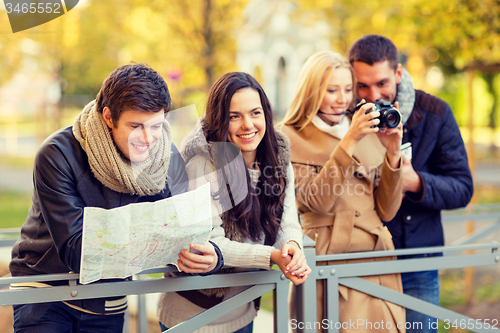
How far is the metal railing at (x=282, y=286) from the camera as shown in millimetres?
1844

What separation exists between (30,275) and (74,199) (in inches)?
16.4

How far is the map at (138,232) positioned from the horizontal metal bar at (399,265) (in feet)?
2.44

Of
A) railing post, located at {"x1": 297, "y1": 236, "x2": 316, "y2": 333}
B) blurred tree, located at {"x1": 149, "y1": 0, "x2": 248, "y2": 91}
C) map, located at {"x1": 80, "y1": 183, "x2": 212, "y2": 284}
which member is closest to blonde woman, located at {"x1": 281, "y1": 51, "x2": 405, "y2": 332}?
railing post, located at {"x1": 297, "y1": 236, "x2": 316, "y2": 333}

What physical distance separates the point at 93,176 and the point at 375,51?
1621 millimetres

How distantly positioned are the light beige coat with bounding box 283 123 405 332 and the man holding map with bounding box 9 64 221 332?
0.68 m

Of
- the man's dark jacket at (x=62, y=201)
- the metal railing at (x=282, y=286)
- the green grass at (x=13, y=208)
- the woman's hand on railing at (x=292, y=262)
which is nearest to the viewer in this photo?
the man's dark jacket at (x=62, y=201)

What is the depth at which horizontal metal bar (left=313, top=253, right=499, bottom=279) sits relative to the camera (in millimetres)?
2211

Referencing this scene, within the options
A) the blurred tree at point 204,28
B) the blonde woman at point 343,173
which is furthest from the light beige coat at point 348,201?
the blurred tree at point 204,28

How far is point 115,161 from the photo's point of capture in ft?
5.95

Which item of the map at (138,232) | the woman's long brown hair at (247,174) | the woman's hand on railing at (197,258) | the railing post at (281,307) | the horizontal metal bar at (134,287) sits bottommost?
the railing post at (281,307)

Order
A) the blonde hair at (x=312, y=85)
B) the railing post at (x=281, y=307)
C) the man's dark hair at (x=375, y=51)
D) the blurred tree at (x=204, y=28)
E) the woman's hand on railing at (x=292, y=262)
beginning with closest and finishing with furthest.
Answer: the woman's hand on railing at (x=292, y=262) → the railing post at (x=281, y=307) → the blonde hair at (x=312, y=85) → the man's dark hair at (x=375, y=51) → the blurred tree at (x=204, y=28)

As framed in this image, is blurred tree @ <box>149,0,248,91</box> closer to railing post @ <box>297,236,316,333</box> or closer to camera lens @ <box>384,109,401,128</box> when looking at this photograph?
camera lens @ <box>384,109,401,128</box>

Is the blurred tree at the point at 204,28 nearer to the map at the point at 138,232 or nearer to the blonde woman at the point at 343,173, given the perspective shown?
the blonde woman at the point at 343,173

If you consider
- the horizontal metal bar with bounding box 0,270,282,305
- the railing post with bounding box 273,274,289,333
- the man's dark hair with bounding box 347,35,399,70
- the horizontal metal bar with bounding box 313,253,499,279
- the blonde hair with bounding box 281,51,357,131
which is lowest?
the railing post with bounding box 273,274,289,333
